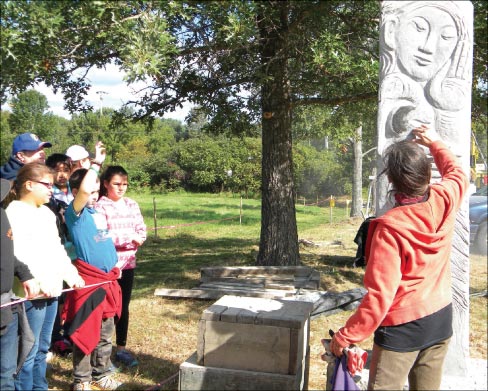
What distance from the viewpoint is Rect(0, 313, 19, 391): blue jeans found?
9.44 ft

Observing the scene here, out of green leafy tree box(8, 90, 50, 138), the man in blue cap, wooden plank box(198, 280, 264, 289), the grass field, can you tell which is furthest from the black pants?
green leafy tree box(8, 90, 50, 138)

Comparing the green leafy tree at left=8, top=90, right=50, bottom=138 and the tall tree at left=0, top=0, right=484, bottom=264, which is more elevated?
the green leafy tree at left=8, top=90, right=50, bottom=138

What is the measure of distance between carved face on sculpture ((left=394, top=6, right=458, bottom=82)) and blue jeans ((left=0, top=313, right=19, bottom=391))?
301 cm

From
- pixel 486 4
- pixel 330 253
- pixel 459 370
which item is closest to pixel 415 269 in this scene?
pixel 459 370

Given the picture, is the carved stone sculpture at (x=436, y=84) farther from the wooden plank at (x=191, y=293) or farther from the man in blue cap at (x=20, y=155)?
the wooden plank at (x=191, y=293)

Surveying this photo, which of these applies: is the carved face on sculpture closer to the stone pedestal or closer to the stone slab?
the stone pedestal

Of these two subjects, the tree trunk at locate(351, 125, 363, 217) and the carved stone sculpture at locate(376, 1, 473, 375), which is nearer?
the carved stone sculpture at locate(376, 1, 473, 375)

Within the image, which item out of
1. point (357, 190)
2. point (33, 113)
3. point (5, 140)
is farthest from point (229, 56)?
point (33, 113)

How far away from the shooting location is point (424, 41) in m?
3.26

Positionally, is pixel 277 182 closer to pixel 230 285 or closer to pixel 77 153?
pixel 230 285

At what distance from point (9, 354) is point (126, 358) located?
1.46m

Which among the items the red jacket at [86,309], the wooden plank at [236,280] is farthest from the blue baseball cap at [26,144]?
the wooden plank at [236,280]

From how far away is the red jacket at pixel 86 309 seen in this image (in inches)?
136

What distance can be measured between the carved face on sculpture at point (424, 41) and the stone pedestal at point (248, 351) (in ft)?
6.05
